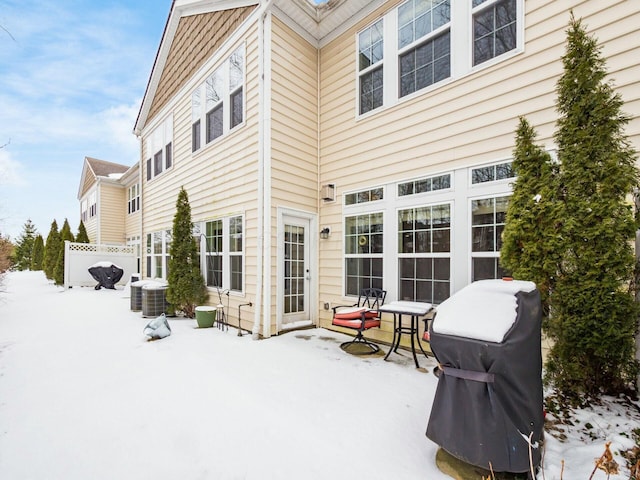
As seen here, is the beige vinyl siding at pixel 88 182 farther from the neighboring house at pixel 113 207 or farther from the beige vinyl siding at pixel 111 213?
the beige vinyl siding at pixel 111 213

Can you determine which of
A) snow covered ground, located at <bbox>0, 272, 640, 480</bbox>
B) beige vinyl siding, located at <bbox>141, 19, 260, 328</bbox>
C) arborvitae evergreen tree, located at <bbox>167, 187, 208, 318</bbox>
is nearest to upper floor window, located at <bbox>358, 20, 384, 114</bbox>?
beige vinyl siding, located at <bbox>141, 19, 260, 328</bbox>

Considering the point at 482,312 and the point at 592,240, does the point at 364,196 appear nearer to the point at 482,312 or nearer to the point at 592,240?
the point at 592,240

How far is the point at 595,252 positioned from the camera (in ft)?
7.91

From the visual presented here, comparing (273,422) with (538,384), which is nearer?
(538,384)

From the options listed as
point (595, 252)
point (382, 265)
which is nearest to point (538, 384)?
point (595, 252)

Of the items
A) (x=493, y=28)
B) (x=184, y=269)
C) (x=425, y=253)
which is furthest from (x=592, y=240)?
(x=184, y=269)

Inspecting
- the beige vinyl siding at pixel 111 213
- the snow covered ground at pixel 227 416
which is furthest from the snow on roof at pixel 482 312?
the beige vinyl siding at pixel 111 213

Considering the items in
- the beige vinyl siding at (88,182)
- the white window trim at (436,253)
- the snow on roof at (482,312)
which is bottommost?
the snow on roof at (482,312)

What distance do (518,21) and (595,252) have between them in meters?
2.95

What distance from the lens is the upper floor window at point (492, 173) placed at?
360 centimetres

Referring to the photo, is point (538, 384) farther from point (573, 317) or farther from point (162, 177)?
point (162, 177)

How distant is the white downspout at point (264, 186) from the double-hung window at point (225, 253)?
0.77 metres

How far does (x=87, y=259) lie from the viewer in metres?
12.5

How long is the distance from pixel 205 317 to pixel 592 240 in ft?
18.8
